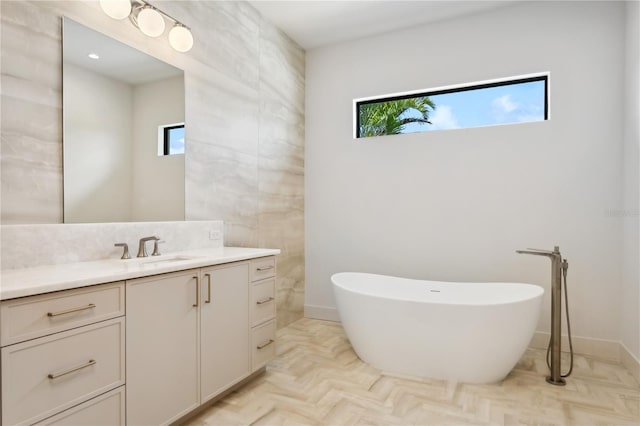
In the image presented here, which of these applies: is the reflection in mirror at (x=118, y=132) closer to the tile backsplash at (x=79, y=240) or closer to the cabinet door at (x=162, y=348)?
the tile backsplash at (x=79, y=240)

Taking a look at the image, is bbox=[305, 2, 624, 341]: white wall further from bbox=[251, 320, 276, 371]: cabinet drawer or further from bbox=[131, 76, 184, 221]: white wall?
bbox=[131, 76, 184, 221]: white wall

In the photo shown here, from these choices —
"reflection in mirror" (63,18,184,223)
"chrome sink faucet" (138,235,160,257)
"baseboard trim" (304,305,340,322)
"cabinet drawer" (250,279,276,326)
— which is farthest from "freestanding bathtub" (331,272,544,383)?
"reflection in mirror" (63,18,184,223)

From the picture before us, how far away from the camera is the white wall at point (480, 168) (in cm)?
286

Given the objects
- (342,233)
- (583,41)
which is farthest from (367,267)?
(583,41)

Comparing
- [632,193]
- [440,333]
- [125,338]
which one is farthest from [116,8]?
[632,193]

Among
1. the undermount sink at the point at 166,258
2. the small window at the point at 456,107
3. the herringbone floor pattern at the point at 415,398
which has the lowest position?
the herringbone floor pattern at the point at 415,398

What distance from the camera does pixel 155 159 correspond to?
232 centimetres

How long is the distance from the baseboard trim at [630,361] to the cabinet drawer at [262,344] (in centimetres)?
241

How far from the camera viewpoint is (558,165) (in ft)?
9.75

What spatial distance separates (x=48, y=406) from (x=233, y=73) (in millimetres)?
2480

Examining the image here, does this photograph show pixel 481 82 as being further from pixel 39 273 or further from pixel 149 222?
pixel 39 273

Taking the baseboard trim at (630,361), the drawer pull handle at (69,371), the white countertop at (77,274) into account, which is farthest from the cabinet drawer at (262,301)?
the baseboard trim at (630,361)

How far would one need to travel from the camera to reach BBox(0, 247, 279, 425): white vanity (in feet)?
4.02

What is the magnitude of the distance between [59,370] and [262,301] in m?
1.24
